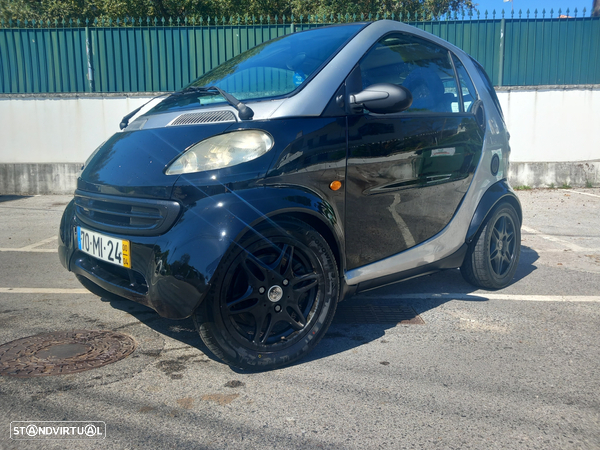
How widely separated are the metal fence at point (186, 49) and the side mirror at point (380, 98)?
8.60 meters

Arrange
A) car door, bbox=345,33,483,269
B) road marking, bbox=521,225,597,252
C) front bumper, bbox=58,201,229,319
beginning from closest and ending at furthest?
front bumper, bbox=58,201,229,319 → car door, bbox=345,33,483,269 → road marking, bbox=521,225,597,252

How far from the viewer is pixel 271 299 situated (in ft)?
8.43

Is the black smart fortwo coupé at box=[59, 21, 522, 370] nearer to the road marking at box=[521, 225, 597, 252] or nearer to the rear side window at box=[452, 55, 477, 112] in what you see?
the rear side window at box=[452, 55, 477, 112]

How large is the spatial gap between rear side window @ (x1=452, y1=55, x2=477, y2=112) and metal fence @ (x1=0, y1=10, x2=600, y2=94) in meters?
7.57

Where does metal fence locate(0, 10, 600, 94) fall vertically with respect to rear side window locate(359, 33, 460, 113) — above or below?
above

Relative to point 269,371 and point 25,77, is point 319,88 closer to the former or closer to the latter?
point 269,371

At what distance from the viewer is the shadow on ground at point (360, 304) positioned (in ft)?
9.74

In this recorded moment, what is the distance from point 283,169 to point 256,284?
1.83 feet

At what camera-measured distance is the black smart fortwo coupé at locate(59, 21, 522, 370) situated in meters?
2.42

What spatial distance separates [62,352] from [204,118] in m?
1.41

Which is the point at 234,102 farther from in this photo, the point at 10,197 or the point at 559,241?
the point at 10,197

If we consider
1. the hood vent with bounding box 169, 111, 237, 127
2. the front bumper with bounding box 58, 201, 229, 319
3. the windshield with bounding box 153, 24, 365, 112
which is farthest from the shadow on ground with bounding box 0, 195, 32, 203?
the front bumper with bounding box 58, 201, 229, 319

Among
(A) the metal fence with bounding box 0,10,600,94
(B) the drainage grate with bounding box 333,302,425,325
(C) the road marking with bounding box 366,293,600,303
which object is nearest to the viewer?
(B) the drainage grate with bounding box 333,302,425,325

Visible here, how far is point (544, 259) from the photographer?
16.9 ft
